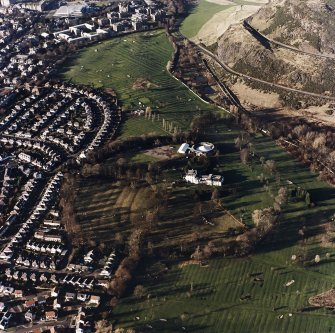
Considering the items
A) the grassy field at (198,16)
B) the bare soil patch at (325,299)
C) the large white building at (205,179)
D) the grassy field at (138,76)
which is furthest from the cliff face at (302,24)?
the bare soil patch at (325,299)

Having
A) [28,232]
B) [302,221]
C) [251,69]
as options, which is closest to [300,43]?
[251,69]

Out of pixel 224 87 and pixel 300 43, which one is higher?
pixel 300 43

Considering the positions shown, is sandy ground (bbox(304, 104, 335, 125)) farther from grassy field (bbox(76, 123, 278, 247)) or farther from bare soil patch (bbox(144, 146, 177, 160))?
bare soil patch (bbox(144, 146, 177, 160))

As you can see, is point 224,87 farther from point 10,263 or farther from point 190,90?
point 10,263

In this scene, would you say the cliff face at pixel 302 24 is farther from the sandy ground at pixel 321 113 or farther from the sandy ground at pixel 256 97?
the sandy ground at pixel 321 113

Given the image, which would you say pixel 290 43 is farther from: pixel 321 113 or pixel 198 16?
pixel 198 16

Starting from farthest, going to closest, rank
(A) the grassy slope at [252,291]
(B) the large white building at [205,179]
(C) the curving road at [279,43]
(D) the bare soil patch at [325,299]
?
1. (C) the curving road at [279,43]
2. (B) the large white building at [205,179]
3. (D) the bare soil patch at [325,299]
4. (A) the grassy slope at [252,291]

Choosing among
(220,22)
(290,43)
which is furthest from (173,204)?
(220,22)
